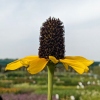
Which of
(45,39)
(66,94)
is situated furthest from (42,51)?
(66,94)

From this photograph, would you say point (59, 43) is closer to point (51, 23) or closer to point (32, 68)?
point (51, 23)

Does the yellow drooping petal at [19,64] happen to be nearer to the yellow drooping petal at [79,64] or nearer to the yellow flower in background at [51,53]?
the yellow flower in background at [51,53]

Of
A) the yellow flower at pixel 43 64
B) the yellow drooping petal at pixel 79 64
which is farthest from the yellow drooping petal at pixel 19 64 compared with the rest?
the yellow drooping petal at pixel 79 64

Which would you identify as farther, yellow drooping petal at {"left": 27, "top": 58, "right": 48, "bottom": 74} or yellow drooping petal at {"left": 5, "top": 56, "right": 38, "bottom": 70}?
yellow drooping petal at {"left": 5, "top": 56, "right": 38, "bottom": 70}

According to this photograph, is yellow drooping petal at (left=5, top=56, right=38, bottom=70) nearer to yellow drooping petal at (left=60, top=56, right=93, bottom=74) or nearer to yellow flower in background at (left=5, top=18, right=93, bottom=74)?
yellow flower in background at (left=5, top=18, right=93, bottom=74)

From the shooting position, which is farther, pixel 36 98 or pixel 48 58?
pixel 36 98

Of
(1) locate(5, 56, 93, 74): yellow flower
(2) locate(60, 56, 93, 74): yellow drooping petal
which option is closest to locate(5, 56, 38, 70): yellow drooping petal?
(1) locate(5, 56, 93, 74): yellow flower
